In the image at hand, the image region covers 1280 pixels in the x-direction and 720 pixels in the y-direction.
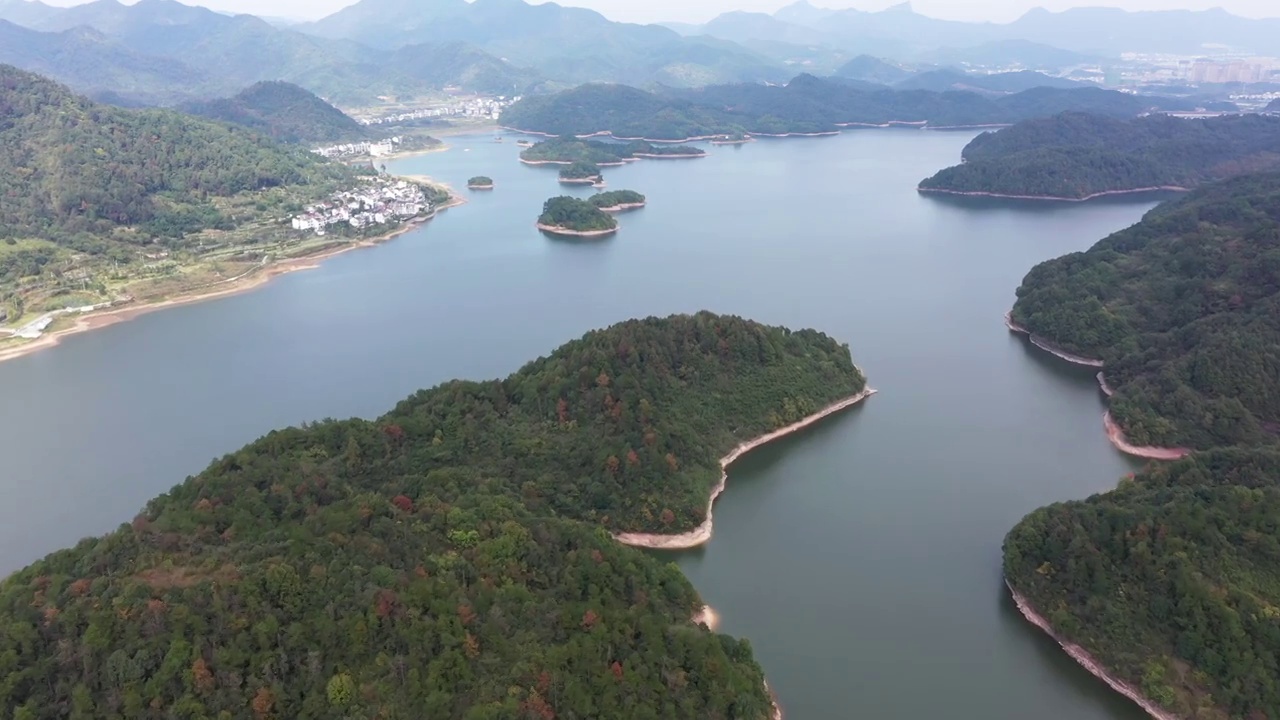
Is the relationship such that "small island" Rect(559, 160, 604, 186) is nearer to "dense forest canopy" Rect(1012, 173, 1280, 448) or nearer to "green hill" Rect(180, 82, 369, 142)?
"green hill" Rect(180, 82, 369, 142)

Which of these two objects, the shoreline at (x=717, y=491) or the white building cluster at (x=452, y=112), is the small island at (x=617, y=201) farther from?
the white building cluster at (x=452, y=112)

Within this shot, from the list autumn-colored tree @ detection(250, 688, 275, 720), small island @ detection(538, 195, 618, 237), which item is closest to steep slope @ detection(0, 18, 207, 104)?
Answer: small island @ detection(538, 195, 618, 237)

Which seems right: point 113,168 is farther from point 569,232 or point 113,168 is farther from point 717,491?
point 717,491

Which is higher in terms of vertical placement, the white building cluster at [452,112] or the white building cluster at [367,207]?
the white building cluster at [452,112]

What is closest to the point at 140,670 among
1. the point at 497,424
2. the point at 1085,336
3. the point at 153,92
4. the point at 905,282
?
the point at 497,424

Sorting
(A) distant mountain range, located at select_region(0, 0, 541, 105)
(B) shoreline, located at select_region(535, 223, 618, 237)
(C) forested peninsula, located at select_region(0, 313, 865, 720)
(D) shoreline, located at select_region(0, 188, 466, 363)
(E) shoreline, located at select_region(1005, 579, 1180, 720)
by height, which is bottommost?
(E) shoreline, located at select_region(1005, 579, 1180, 720)

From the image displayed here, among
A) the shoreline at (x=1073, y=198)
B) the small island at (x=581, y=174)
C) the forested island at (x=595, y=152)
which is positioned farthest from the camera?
the forested island at (x=595, y=152)

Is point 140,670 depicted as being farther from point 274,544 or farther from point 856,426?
point 856,426

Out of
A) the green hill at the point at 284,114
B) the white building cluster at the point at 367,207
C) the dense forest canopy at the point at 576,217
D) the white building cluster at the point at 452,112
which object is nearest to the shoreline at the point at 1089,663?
the dense forest canopy at the point at 576,217
